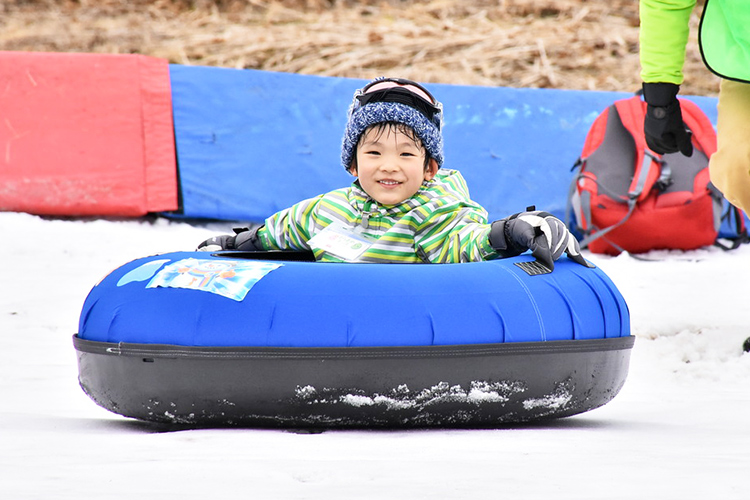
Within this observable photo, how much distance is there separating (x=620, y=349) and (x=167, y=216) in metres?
4.35

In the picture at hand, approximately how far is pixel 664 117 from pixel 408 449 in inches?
63.9

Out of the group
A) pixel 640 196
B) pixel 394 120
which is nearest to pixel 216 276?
pixel 394 120

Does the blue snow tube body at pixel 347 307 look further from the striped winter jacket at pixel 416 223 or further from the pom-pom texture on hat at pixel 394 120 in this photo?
the pom-pom texture on hat at pixel 394 120

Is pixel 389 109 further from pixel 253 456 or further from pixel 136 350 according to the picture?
pixel 253 456

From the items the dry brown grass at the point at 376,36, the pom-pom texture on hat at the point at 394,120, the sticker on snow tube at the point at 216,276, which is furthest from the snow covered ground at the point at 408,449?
the dry brown grass at the point at 376,36

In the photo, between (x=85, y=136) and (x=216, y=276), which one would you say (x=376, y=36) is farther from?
(x=216, y=276)

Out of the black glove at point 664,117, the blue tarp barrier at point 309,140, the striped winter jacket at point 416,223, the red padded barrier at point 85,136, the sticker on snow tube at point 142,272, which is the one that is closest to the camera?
the sticker on snow tube at point 142,272

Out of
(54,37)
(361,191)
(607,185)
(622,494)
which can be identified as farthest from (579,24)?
(622,494)

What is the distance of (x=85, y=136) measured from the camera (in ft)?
20.0

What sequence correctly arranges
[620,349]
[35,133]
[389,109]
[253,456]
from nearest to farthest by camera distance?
[253,456] → [620,349] → [389,109] → [35,133]

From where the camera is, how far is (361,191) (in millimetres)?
3084

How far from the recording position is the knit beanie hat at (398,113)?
2938 millimetres

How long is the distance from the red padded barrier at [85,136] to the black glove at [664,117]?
3.72m

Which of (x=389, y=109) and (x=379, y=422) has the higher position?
(x=389, y=109)
